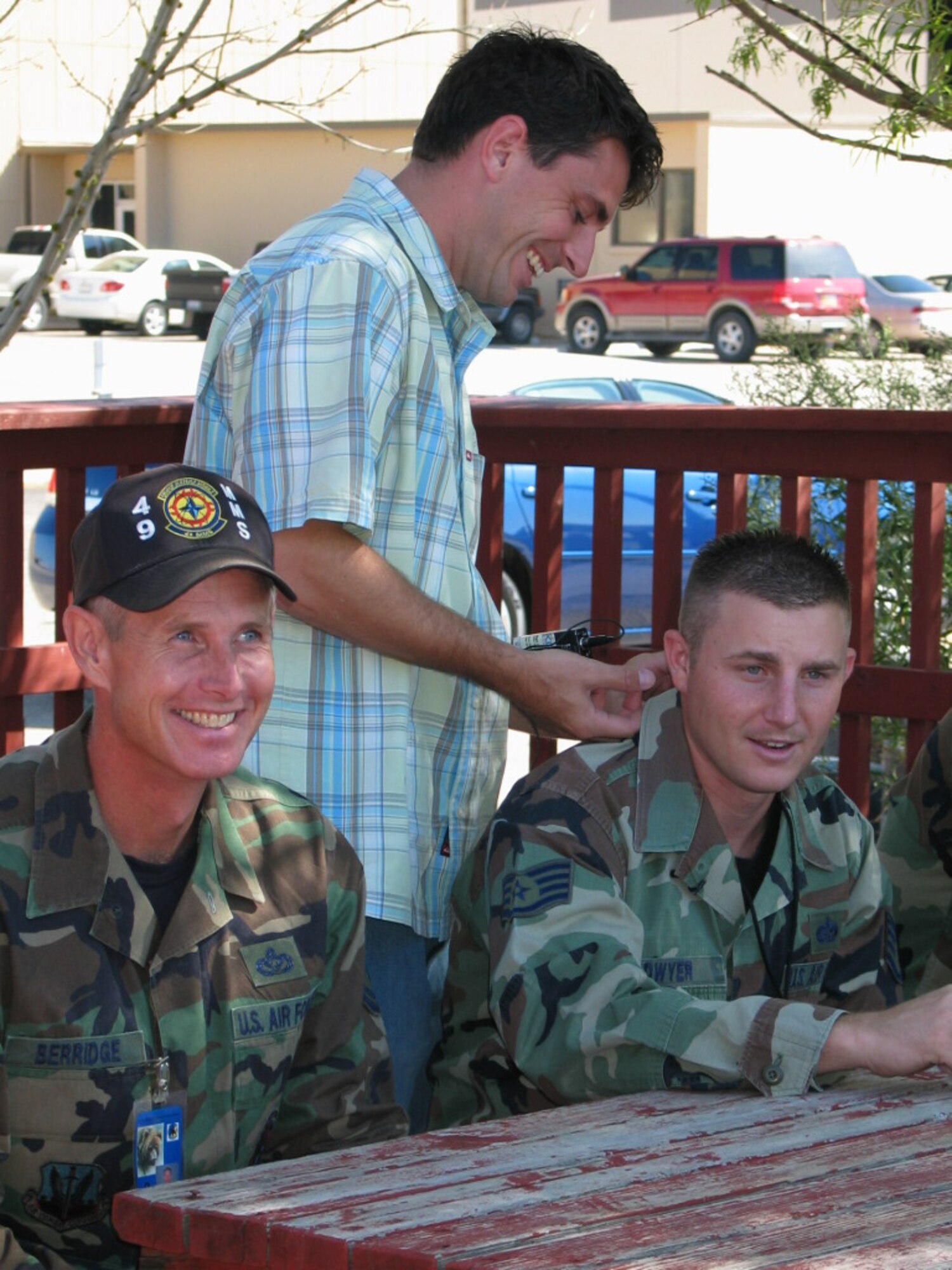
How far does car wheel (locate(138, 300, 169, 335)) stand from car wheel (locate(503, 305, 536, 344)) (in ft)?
22.3

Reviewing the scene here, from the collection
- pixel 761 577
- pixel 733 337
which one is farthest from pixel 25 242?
pixel 761 577

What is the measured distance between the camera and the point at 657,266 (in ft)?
109

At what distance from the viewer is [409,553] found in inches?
124

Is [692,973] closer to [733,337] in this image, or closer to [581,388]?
[581,388]

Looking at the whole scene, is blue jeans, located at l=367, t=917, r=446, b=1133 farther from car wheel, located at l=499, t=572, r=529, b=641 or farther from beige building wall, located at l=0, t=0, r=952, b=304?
beige building wall, located at l=0, t=0, r=952, b=304

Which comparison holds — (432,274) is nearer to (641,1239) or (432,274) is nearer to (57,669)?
(57,669)

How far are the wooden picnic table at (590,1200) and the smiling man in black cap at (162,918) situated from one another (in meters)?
0.30

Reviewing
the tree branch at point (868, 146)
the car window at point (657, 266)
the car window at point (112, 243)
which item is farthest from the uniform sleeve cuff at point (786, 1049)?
the car window at point (112, 243)

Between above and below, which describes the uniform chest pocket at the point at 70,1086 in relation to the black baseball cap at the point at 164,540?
below

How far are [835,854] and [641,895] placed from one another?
375 mm

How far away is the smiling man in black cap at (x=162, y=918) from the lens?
2354 mm

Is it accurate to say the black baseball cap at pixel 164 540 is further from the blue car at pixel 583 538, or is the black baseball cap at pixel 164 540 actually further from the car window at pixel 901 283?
the car window at pixel 901 283

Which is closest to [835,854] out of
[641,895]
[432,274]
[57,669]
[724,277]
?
[641,895]

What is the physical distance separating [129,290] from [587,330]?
900cm
